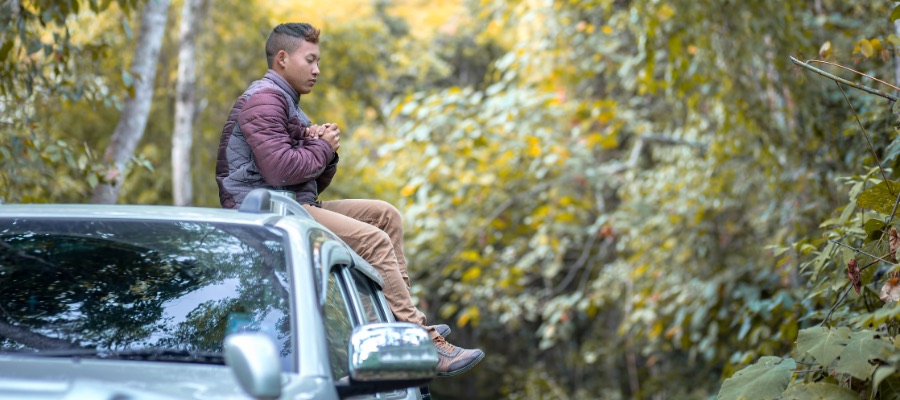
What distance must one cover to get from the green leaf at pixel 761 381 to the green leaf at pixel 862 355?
0.96ft

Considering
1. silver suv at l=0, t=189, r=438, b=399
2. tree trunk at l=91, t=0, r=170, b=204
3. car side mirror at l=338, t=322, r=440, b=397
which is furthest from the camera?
tree trunk at l=91, t=0, r=170, b=204

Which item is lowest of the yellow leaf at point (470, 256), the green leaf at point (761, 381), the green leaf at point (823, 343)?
the yellow leaf at point (470, 256)

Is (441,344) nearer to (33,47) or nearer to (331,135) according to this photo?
(331,135)

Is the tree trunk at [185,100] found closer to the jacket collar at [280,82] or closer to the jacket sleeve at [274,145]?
the jacket collar at [280,82]

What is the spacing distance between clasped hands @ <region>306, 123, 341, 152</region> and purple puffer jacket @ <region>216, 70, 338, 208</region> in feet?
0.11

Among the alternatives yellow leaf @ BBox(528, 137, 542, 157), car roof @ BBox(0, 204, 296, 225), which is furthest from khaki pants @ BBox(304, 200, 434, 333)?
yellow leaf @ BBox(528, 137, 542, 157)

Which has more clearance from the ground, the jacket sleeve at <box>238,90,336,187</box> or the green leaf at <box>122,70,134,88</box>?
the green leaf at <box>122,70,134,88</box>

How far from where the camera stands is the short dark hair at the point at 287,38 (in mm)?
4766

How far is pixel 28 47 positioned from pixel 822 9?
695cm

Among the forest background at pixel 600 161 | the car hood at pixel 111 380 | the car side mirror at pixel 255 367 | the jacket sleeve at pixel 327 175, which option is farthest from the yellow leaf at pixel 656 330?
the car side mirror at pixel 255 367

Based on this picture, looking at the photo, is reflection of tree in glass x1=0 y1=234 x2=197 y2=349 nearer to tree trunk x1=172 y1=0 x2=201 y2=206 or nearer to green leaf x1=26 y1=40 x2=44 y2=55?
green leaf x1=26 y1=40 x2=44 y2=55

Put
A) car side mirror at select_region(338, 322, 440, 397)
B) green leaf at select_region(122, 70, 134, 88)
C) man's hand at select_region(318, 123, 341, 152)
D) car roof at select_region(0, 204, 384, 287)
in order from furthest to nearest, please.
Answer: green leaf at select_region(122, 70, 134, 88) < man's hand at select_region(318, 123, 341, 152) < car roof at select_region(0, 204, 384, 287) < car side mirror at select_region(338, 322, 440, 397)

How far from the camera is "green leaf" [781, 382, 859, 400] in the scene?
3748 mm

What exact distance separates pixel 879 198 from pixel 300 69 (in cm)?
245
